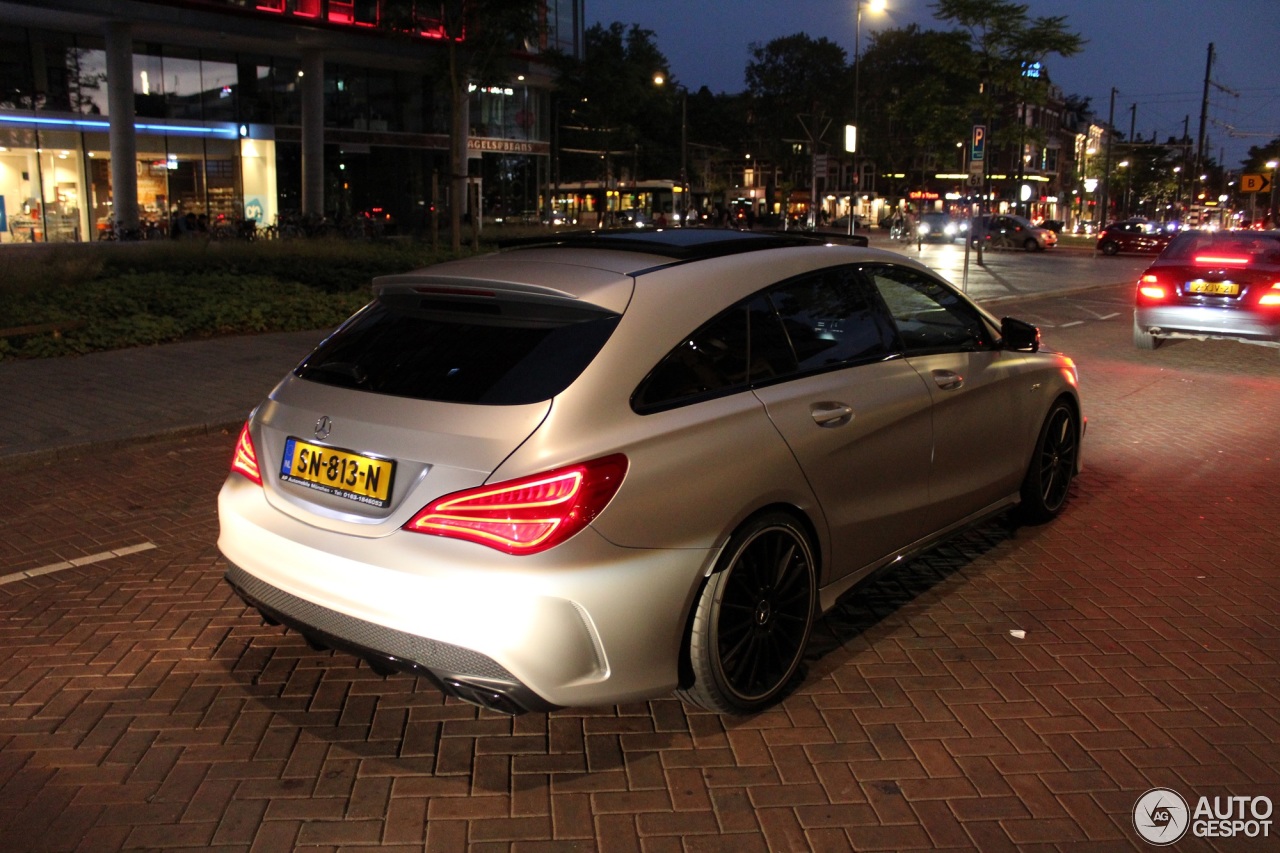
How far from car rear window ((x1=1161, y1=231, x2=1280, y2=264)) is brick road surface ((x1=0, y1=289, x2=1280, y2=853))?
8.41 meters

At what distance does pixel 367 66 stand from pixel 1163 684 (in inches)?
1675

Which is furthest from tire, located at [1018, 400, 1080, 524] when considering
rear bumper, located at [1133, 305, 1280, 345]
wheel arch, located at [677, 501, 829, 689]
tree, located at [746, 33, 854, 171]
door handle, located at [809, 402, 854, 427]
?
tree, located at [746, 33, 854, 171]

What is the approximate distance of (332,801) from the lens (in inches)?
131

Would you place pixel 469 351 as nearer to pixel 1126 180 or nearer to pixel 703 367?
pixel 703 367

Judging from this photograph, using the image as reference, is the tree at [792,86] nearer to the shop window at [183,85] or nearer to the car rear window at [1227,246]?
the shop window at [183,85]

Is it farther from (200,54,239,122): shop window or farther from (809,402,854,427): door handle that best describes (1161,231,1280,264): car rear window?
(200,54,239,122): shop window

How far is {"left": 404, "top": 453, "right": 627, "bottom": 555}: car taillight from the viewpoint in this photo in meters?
3.16

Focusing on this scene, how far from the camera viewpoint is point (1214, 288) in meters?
12.9

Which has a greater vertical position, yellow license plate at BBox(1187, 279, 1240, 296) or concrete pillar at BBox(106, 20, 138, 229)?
concrete pillar at BBox(106, 20, 138, 229)

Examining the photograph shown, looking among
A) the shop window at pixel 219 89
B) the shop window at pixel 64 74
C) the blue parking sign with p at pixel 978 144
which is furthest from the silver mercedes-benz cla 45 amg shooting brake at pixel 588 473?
the shop window at pixel 219 89

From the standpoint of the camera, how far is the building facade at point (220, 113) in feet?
106

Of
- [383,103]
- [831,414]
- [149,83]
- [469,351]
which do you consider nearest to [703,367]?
[831,414]

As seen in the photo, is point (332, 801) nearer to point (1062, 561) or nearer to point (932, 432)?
point (932, 432)

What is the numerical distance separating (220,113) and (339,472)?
38957mm
